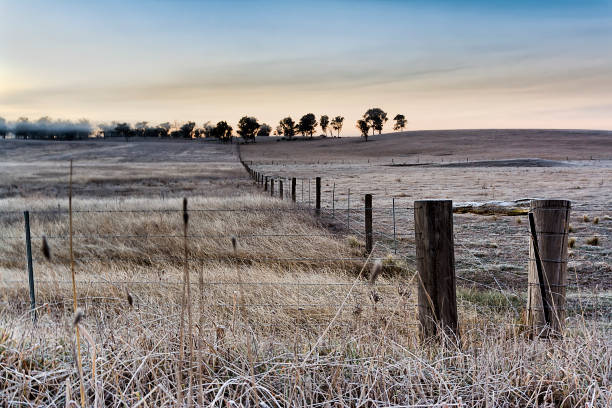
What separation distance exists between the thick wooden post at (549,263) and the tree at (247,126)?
453 ft

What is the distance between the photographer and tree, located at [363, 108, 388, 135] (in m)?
134

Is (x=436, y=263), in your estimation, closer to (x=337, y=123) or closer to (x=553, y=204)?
(x=553, y=204)

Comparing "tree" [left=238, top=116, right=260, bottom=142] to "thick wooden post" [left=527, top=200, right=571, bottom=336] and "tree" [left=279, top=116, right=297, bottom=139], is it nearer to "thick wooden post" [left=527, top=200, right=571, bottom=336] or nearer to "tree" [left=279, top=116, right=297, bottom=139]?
"tree" [left=279, top=116, right=297, bottom=139]

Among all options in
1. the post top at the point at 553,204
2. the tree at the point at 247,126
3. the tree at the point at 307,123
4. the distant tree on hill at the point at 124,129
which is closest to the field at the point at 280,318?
the post top at the point at 553,204

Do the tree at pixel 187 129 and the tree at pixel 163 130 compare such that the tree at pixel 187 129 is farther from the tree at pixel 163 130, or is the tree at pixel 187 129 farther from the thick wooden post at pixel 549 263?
the thick wooden post at pixel 549 263

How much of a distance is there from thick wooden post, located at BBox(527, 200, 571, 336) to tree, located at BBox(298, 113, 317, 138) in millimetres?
156275

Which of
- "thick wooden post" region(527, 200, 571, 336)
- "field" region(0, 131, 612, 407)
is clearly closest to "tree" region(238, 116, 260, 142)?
"field" region(0, 131, 612, 407)

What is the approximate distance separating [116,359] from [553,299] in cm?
334

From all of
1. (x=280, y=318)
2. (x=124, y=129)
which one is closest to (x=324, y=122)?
(x=124, y=129)

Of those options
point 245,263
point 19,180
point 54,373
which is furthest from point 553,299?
point 19,180

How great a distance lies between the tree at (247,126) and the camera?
13938cm

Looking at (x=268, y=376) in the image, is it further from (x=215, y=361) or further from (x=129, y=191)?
(x=129, y=191)

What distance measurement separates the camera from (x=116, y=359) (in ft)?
9.74

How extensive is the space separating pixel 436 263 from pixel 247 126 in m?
139
